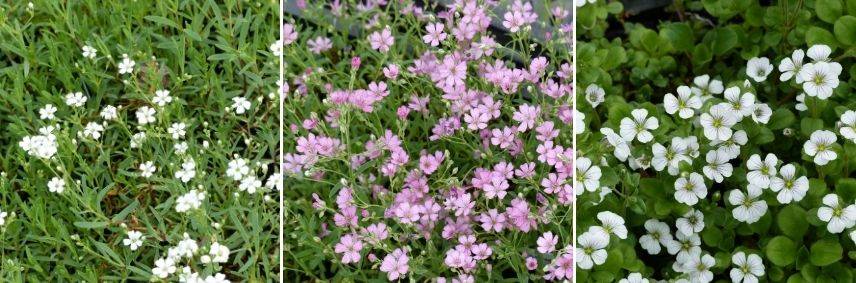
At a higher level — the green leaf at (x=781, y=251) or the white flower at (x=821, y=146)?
the white flower at (x=821, y=146)

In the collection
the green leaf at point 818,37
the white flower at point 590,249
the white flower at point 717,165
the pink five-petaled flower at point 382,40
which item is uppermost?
the pink five-petaled flower at point 382,40

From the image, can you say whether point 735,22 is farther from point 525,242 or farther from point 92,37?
point 92,37

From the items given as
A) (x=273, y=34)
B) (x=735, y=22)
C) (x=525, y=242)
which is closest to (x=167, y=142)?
(x=273, y=34)

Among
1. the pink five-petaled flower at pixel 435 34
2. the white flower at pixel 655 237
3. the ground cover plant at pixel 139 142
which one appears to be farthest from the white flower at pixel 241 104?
the white flower at pixel 655 237

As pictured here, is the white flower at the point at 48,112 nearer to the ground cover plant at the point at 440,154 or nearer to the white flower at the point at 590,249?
the ground cover plant at the point at 440,154

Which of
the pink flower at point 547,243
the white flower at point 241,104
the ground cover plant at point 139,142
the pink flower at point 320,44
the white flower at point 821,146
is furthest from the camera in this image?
the white flower at point 241,104

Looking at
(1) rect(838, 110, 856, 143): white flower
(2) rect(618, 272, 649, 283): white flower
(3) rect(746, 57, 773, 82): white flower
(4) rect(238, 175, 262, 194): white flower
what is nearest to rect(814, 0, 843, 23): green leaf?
(3) rect(746, 57, 773, 82): white flower

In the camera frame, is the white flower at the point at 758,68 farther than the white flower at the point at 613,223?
Yes
